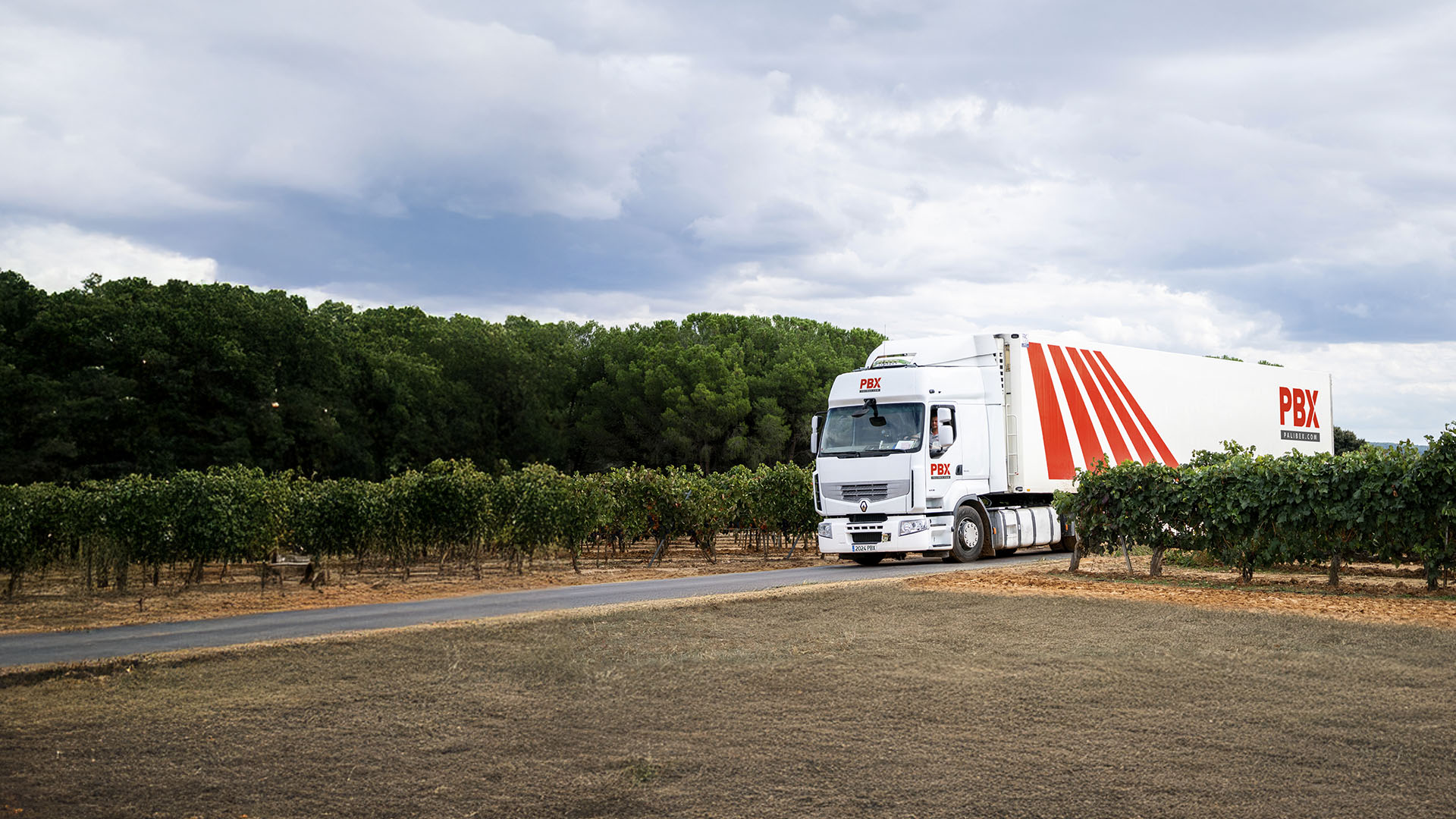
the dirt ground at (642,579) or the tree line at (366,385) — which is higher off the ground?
the tree line at (366,385)

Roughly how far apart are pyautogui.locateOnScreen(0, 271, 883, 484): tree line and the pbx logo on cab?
1062 inches

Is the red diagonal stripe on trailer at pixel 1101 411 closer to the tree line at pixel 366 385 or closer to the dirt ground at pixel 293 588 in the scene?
the dirt ground at pixel 293 588

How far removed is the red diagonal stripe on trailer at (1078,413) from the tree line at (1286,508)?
5.49m

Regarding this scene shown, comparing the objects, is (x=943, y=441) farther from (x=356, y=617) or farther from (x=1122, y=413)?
(x=356, y=617)

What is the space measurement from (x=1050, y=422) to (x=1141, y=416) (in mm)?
3163

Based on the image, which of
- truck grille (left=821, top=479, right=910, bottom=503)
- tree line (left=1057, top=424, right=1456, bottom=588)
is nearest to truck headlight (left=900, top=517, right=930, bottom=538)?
truck grille (left=821, top=479, right=910, bottom=503)

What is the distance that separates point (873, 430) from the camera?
68.9 feet

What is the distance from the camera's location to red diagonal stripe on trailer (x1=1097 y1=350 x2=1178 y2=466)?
23516 millimetres

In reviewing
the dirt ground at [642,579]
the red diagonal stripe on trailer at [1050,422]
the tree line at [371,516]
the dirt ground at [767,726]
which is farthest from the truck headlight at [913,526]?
the dirt ground at [767,726]

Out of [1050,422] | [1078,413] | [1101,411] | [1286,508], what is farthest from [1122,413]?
[1286,508]

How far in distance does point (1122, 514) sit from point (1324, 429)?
54.6 feet

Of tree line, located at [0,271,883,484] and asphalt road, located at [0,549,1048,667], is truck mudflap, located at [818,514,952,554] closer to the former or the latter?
asphalt road, located at [0,549,1048,667]

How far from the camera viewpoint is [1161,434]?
2445cm

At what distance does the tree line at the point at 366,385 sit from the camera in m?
44.2
